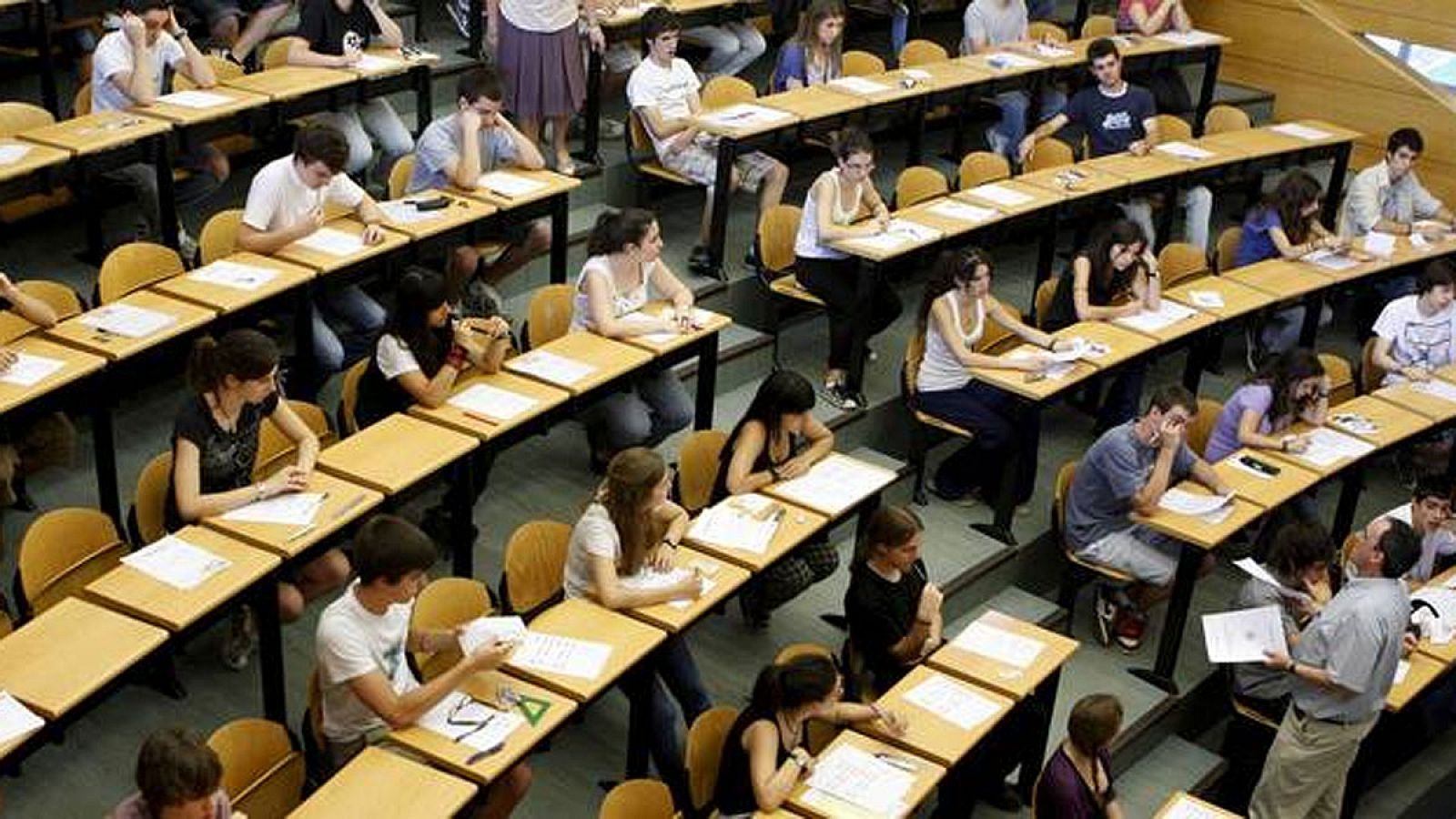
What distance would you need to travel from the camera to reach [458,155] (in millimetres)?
8750

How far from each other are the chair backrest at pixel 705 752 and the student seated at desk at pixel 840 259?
308cm

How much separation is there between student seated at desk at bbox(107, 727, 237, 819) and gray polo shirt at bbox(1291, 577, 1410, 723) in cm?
417

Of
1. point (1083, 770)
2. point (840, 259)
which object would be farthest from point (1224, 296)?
point (1083, 770)

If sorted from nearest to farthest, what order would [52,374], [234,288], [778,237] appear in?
1. [52,374]
2. [234,288]
3. [778,237]

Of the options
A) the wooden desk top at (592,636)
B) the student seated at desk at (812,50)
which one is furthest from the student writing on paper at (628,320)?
the student seated at desk at (812,50)

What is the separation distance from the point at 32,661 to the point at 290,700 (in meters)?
1.43

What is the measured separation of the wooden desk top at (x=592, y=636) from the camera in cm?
578

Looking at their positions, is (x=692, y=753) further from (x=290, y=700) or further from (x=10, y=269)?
(x=10, y=269)

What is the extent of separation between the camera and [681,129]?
971cm

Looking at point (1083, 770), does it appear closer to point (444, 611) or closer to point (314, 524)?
point (444, 611)

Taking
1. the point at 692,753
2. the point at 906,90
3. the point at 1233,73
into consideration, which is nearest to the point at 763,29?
the point at 906,90

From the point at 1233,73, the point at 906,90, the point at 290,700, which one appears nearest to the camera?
the point at 290,700

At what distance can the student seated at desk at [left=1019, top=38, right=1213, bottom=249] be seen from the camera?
10.9 m

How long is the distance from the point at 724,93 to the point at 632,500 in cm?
458
